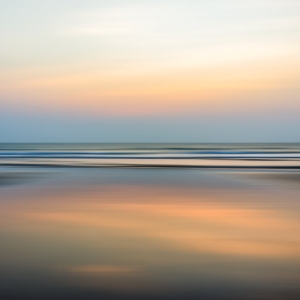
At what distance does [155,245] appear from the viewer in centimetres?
624

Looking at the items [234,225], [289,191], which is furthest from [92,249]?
[289,191]

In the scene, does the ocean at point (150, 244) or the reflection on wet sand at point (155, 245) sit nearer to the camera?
the ocean at point (150, 244)

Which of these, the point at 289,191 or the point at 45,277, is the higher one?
the point at 289,191

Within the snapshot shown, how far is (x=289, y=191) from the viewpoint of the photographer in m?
12.2

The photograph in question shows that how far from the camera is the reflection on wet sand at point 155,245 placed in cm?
454

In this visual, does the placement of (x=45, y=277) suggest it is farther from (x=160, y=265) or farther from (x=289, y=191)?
(x=289, y=191)

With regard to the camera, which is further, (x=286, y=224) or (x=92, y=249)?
(x=286, y=224)

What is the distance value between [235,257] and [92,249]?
1666 mm

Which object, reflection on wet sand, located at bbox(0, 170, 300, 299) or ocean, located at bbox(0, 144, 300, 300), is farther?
reflection on wet sand, located at bbox(0, 170, 300, 299)

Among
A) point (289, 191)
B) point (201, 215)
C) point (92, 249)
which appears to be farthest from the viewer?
point (289, 191)

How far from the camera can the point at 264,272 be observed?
492 cm

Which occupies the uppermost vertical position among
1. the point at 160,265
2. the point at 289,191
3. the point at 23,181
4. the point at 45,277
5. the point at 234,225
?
the point at 23,181

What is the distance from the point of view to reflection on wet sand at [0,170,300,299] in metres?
4.54

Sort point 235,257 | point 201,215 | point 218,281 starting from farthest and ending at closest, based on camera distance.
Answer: point 201,215 → point 235,257 → point 218,281
